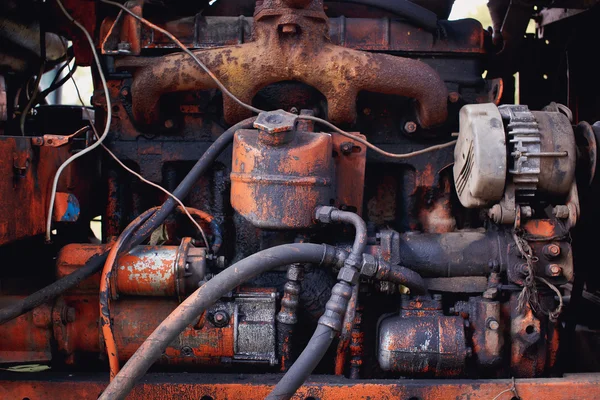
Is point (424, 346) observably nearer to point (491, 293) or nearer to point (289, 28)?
point (491, 293)

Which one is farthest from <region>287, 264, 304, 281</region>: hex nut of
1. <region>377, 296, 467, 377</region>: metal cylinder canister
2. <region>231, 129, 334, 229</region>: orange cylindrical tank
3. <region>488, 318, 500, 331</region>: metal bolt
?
<region>488, 318, 500, 331</region>: metal bolt

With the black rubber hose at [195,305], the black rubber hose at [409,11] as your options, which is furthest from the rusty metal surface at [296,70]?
the black rubber hose at [195,305]

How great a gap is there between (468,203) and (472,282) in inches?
13.1

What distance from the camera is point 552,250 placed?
2412 mm

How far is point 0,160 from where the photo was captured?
213cm

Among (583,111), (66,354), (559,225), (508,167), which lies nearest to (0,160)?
(66,354)

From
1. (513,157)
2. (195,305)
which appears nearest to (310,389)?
(195,305)

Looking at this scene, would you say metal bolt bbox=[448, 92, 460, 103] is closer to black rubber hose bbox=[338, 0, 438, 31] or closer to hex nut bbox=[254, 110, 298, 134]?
black rubber hose bbox=[338, 0, 438, 31]

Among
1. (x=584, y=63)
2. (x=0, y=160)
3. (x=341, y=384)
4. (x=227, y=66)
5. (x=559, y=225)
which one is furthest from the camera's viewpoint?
(x=584, y=63)

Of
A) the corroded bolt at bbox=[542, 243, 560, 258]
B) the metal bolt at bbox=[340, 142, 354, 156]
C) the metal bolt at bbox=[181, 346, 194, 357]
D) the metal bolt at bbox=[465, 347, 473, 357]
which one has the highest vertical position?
the metal bolt at bbox=[340, 142, 354, 156]

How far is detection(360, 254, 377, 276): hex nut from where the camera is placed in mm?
2273

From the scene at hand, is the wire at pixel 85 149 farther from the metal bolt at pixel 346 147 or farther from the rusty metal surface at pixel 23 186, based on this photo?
the metal bolt at pixel 346 147

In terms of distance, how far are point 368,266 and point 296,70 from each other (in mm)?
845

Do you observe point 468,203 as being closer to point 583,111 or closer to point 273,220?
point 273,220
